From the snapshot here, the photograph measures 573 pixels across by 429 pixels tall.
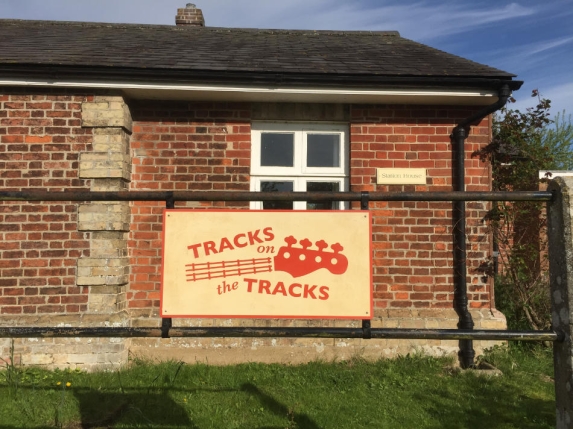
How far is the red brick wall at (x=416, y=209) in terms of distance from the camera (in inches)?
207

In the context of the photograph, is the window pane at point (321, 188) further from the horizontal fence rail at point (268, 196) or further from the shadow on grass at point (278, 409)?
the horizontal fence rail at point (268, 196)

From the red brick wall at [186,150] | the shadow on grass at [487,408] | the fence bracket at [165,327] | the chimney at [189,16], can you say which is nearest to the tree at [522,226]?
the shadow on grass at [487,408]

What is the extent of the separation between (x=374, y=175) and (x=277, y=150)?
1.28 metres

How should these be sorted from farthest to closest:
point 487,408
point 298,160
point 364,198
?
point 298,160
point 487,408
point 364,198

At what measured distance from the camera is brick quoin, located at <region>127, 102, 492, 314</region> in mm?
5242

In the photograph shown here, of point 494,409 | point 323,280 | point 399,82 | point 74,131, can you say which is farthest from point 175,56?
point 494,409

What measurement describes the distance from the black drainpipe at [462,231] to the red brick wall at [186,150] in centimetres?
260

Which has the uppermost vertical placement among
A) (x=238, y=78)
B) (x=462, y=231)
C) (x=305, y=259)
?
(x=238, y=78)

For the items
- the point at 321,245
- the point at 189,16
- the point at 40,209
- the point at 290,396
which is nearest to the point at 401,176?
the point at 290,396

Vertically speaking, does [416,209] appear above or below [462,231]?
above

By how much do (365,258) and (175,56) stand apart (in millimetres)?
4366

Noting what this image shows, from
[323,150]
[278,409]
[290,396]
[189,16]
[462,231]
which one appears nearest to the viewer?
[278,409]

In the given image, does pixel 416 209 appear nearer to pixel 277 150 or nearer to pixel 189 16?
pixel 277 150

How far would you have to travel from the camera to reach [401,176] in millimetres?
5340
